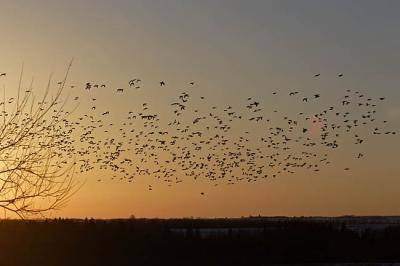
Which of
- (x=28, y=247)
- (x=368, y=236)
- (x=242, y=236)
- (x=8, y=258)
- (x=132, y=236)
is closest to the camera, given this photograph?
(x=8, y=258)

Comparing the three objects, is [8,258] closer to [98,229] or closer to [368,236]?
[98,229]

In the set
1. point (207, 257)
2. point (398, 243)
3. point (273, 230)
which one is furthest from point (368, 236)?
point (207, 257)

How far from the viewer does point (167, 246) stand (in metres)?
49.4

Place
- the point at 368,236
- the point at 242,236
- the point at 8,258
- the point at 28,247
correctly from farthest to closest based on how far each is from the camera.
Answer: the point at 368,236 → the point at 242,236 → the point at 28,247 → the point at 8,258

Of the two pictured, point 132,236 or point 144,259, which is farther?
point 132,236

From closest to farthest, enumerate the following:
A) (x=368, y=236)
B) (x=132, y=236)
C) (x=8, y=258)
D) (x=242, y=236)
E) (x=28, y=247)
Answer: (x=8, y=258)
(x=28, y=247)
(x=132, y=236)
(x=242, y=236)
(x=368, y=236)

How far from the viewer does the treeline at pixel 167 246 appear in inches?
1791

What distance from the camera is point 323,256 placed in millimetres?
51906

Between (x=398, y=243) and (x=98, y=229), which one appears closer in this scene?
(x=98, y=229)

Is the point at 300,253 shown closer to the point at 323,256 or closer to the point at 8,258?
the point at 323,256

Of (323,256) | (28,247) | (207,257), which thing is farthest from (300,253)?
(28,247)

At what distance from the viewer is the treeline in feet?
149

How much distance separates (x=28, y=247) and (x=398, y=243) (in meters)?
27.5

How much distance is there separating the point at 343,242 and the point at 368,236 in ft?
17.1
